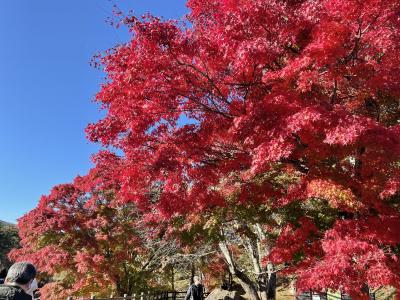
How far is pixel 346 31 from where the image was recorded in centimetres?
684

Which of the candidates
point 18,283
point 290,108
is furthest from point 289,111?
point 18,283

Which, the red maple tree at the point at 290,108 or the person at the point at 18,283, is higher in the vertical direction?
the red maple tree at the point at 290,108

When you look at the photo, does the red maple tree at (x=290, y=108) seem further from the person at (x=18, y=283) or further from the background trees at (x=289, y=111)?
the person at (x=18, y=283)

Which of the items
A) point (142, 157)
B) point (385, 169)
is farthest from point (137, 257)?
point (385, 169)

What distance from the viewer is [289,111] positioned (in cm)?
684

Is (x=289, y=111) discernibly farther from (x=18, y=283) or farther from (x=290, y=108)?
(x=18, y=283)

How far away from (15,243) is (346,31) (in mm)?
53188

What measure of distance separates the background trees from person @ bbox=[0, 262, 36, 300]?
4.39 meters

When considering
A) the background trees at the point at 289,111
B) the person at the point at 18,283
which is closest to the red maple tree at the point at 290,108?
the background trees at the point at 289,111

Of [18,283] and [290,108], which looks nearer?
[18,283]

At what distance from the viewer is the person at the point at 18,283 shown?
2779mm

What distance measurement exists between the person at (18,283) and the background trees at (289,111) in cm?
439

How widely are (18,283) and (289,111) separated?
5.23m

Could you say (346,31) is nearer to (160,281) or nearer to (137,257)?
(137,257)
